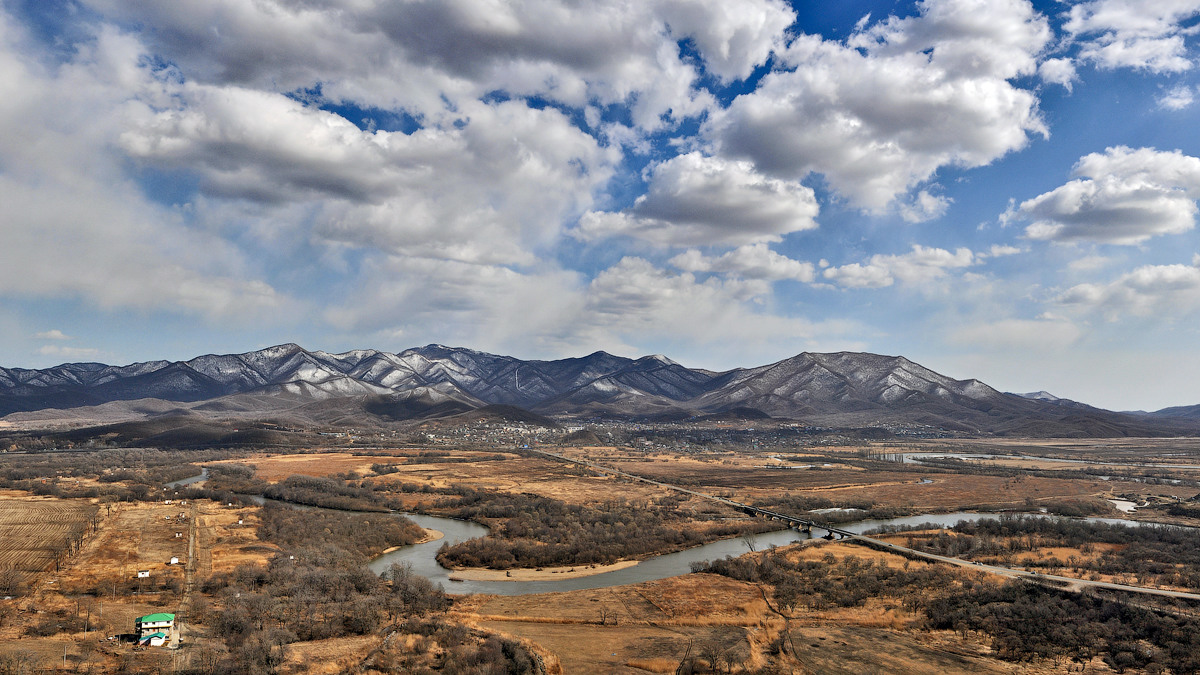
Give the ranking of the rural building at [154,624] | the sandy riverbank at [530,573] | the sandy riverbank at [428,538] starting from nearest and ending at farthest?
the rural building at [154,624]
the sandy riverbank at [530,573]
the sandy riverbank at [428,538]

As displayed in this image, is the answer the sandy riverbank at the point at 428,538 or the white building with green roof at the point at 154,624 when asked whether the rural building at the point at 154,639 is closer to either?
the white building with green roof at the point at 154,624

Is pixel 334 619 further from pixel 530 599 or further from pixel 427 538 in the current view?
pixel 427 538

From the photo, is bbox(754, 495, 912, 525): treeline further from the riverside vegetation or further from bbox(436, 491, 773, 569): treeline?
bbox(436, 491, 773, 569): treeline

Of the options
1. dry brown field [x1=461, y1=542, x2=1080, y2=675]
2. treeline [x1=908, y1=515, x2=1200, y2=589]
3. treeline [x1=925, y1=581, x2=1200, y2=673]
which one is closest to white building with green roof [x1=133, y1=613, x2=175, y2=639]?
dry brown field [x1=461, y1=542, x2=1080, y2=675]

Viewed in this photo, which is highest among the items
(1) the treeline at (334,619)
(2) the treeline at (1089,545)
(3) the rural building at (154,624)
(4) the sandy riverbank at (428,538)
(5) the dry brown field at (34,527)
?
(2) the treeline at (1089,545)

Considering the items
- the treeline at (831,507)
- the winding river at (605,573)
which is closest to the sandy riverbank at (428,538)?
the winding river at (605,573)
